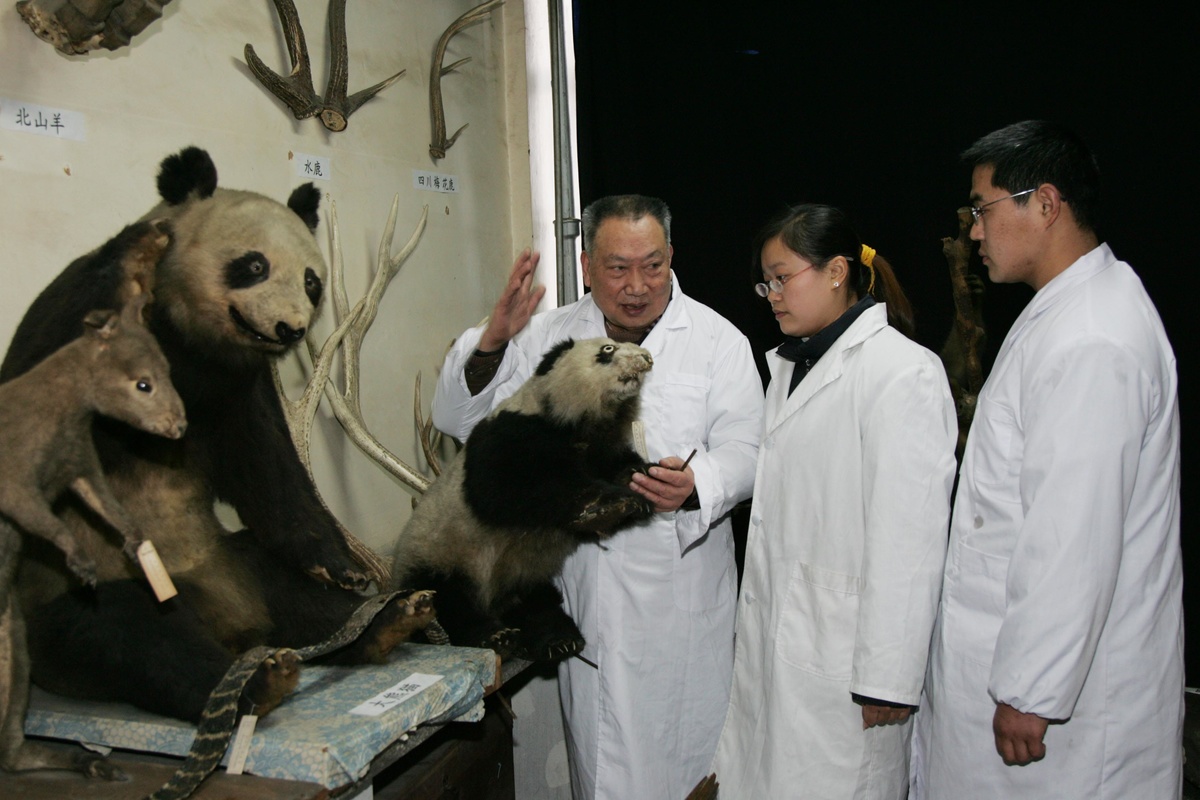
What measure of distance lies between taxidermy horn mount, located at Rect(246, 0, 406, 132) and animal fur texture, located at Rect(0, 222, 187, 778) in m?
1.54

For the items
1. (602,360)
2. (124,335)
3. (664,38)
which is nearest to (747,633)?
(602,360)

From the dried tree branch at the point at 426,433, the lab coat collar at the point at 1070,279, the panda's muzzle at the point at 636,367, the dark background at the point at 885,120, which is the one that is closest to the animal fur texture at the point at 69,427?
the panda's muzzle at the point at 636,367

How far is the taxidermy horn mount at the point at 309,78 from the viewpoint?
272 centimetres

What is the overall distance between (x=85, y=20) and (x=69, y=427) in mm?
1200

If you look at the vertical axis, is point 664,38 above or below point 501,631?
above

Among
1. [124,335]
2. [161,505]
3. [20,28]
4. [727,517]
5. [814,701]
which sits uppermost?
[20,28]

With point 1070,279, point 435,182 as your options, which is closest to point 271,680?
point 1070,279

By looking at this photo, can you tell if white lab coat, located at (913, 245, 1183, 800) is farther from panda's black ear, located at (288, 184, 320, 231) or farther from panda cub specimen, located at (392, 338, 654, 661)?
panda's black ear, located at (288, 184, 320, 231)

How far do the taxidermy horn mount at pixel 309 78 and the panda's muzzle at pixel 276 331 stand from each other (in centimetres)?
138

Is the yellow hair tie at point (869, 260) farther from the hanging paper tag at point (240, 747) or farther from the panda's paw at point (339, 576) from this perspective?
the hanging paper tag at point (240, 747)

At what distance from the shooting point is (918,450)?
1845 mm

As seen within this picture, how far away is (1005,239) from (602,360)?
1017mm

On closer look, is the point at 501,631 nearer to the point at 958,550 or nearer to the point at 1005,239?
the point at 958,550

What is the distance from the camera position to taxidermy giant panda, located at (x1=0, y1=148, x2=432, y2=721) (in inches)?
61.0
